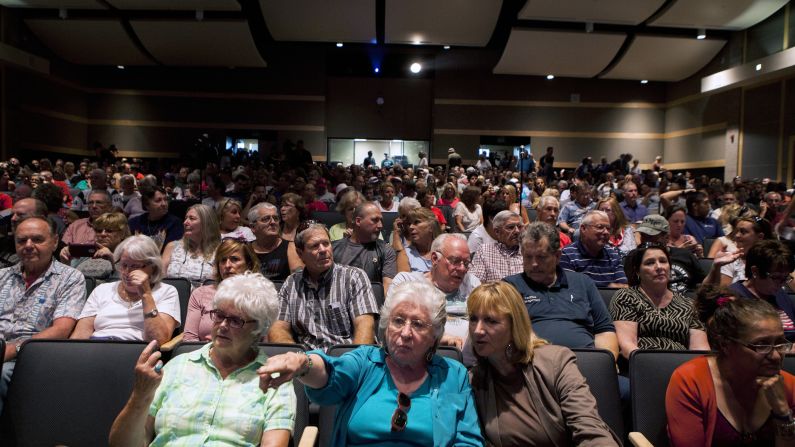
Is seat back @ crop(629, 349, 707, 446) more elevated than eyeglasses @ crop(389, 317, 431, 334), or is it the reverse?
eyeglasses @ crop(389, 317, 431, 334)

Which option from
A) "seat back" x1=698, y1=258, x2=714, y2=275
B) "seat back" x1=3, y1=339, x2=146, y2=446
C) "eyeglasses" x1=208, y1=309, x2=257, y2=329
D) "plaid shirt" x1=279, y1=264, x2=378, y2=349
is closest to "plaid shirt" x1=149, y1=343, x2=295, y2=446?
"eyeglasses" x1=208, y1=309, x2=257, y2=329

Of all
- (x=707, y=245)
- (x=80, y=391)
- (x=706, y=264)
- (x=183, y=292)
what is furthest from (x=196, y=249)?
(x=707, y=245)

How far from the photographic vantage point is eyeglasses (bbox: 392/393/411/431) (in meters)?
1.79

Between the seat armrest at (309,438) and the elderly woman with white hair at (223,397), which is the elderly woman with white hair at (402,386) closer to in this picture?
the seat armrest at (309,438)

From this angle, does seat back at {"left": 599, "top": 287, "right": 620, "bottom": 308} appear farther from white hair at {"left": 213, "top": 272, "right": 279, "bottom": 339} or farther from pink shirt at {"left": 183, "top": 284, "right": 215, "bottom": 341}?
pink shirt at {"left": 183, "top": 284, "right": 215, "bottom": 341}

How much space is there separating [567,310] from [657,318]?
0.45 m

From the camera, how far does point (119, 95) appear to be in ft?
57.1

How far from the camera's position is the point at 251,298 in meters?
2.01

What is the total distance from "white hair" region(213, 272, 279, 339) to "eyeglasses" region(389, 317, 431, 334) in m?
0.45

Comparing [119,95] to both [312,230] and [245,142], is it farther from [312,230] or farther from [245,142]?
[312,230]

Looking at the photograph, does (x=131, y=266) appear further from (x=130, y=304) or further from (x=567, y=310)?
(x=567, y=310)

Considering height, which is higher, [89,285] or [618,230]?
[618,230]

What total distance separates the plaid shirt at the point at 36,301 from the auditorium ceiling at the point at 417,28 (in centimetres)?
1154

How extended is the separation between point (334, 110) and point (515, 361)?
55.1ft
